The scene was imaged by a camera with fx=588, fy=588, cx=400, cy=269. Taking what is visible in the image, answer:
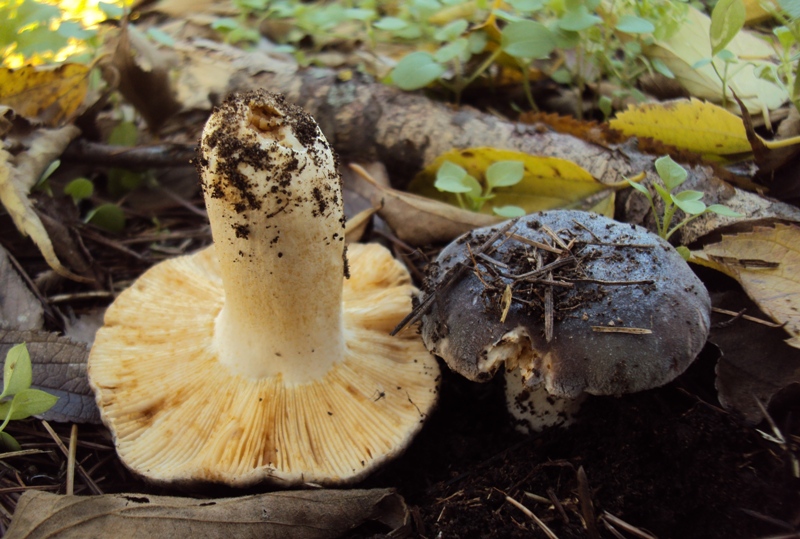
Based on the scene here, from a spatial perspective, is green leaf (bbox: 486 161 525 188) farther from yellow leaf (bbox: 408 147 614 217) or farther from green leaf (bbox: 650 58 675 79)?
green leaf (bbox: 650 58 675 79)

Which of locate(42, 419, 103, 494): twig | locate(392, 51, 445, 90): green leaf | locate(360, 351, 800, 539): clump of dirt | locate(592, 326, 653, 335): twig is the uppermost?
locate(392, 51, 445, 90): green leaf

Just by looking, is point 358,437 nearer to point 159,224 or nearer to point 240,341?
point 240,341

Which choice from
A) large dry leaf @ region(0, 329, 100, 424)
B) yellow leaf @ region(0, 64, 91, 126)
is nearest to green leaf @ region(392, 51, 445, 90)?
yellow leaf @ region(0, 64, 91, 126)

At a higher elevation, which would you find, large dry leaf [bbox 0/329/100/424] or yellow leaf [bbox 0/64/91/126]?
yellow leaf [bbox 0/64/91/126]

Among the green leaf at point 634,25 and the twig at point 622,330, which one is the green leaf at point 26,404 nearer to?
the twig at point 622,330

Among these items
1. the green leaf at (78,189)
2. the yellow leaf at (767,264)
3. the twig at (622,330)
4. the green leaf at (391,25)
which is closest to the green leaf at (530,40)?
the green leaf at (391,25)
